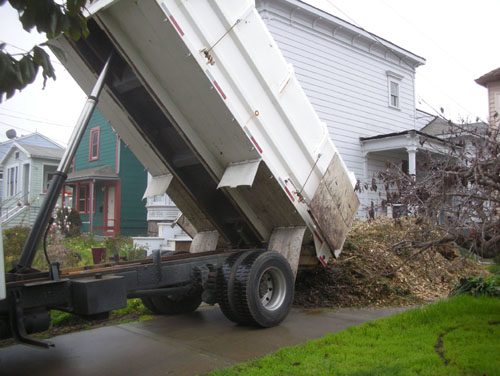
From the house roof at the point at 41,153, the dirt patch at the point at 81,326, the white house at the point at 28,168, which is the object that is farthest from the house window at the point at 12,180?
the dirt patch at the point at 81,326

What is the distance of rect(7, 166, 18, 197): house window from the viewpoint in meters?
28.7

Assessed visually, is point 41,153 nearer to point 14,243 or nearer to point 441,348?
point 14,243

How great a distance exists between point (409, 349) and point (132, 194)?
2026 centimetres

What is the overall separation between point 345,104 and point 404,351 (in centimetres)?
1288

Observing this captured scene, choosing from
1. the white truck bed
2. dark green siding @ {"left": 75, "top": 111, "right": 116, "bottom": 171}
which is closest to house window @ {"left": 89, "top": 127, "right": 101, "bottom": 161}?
dark green siding @ {"left": 75, "top": 111, "right": 116, "bottom": 171}

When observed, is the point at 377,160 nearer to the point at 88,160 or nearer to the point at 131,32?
the point at 131,32

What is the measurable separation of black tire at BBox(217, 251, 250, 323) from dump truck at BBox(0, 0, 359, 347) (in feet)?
0.05

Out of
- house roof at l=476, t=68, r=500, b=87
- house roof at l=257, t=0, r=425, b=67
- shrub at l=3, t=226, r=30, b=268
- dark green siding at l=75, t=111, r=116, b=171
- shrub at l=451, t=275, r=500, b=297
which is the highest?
house roof at l=257, t=0, r=425, b=67

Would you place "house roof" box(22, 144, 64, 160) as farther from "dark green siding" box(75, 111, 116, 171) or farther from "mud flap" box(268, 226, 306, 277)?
"mud flap" box(268, 226, 306, 277)

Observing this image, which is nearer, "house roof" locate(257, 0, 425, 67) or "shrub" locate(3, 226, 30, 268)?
"shrub" locate(3, 226, 30, 268)

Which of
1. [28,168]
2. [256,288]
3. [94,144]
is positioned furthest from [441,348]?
[28,168]

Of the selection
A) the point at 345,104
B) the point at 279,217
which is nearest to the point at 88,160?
the point at 345,104

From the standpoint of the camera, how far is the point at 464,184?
4531 millimetres

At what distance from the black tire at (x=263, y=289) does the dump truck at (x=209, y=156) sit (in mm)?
15
